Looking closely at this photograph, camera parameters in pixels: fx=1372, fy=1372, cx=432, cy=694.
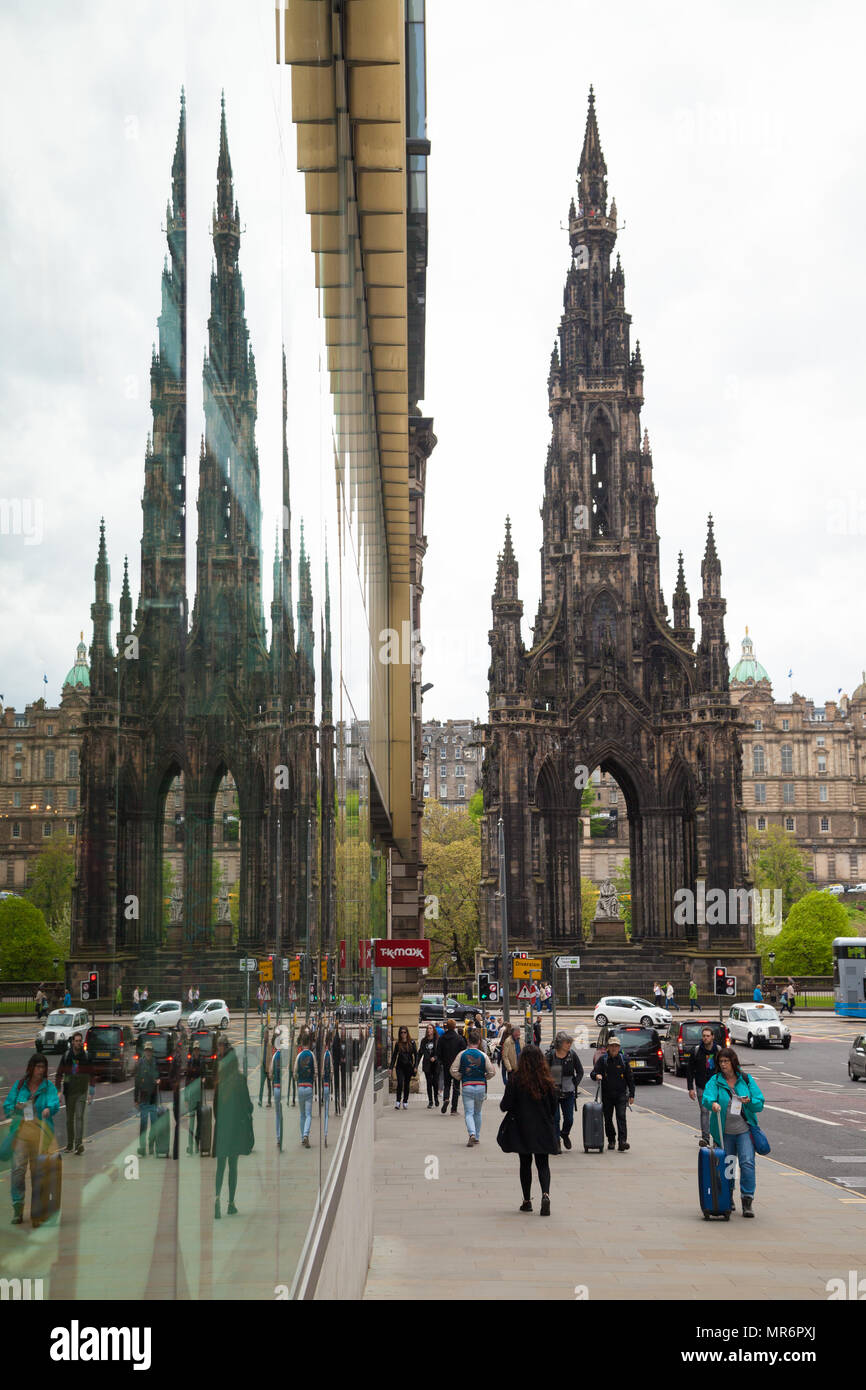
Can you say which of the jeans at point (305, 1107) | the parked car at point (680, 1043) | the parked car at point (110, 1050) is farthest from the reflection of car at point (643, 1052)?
the parked car at point (110, 1050)

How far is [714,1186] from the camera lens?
12.1 meters

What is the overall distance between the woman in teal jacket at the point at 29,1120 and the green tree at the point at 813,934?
72.0 metres

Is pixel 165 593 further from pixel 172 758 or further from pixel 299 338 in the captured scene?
pixel 299 338

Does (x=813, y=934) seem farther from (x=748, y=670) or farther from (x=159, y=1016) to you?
(x=748, y=670)

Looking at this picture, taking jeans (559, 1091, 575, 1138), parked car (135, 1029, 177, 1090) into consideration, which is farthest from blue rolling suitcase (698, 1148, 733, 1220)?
parked car (135, 1029, 177, 1090)

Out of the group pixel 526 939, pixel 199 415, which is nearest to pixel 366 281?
pixel 199 415

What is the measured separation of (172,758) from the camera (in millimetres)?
2256

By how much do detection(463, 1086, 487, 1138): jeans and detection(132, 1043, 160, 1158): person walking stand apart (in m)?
17.1

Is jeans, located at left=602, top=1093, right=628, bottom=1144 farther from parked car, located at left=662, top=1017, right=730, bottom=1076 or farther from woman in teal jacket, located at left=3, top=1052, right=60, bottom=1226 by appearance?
woman in teal jacket, located at left=3, top=1052, right=60, bottom=1226

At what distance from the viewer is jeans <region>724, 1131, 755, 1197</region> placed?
486 inches

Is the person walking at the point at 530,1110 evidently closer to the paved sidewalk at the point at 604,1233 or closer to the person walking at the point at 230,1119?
the paved sidewalk at the point at 604,1233

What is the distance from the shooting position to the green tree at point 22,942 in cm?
140

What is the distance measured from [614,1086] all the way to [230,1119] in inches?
628

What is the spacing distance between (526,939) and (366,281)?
59339mm
